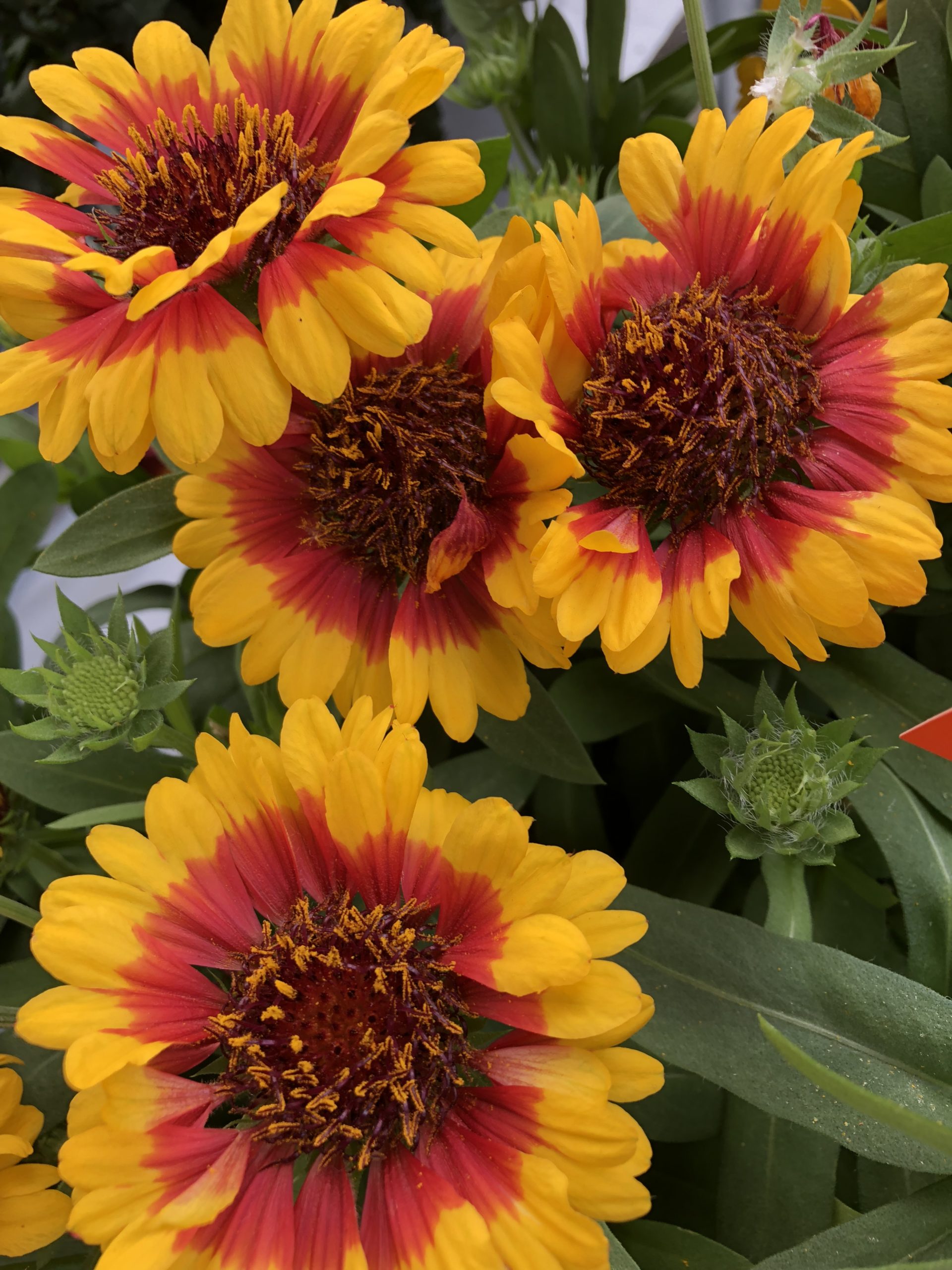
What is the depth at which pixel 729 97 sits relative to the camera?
3.90 feet

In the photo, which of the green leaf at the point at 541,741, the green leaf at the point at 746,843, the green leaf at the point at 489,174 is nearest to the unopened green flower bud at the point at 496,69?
the green leaf at the point at 489,174

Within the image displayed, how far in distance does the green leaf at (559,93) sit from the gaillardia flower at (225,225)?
1.45 ft

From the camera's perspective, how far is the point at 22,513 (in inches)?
31.7

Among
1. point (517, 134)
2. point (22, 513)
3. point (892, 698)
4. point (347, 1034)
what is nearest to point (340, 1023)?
point (347, 1034)

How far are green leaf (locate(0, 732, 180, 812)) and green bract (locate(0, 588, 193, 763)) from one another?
69 millimetres

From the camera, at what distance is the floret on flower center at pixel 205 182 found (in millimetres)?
514

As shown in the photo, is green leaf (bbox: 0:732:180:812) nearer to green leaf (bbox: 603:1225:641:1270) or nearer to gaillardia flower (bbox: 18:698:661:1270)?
gaillardia flower (bbox: 18:698:661:1270)

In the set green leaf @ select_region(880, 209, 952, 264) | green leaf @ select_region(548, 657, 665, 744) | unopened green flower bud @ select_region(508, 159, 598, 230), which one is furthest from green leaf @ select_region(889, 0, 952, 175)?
green leaf @ select_region(548, 657, 665, 744)

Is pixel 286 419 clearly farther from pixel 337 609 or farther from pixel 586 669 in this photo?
pixel 586 669

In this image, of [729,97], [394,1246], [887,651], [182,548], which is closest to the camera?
[394,1246]

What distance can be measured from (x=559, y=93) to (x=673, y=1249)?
3.07 feet

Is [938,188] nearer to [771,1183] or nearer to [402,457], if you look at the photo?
[402,457]

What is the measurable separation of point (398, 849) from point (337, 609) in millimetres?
153

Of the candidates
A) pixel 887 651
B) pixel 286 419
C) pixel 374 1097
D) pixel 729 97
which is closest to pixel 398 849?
pixel 374 1097
